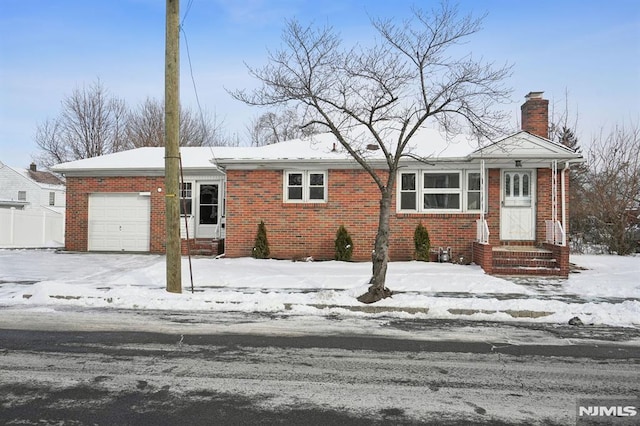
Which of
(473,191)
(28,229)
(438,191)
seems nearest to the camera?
(473,191)

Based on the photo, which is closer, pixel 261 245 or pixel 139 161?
pixel 261 245

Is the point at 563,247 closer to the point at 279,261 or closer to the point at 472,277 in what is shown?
the point at 472,277

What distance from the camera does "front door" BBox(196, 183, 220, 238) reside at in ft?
56.9

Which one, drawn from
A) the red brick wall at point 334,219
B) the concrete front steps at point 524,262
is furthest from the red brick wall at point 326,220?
the concrete front steps at point 524,262

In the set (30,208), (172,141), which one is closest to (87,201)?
(172,141)

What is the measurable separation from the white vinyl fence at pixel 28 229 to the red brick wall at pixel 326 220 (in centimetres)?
1379

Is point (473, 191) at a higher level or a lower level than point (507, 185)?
lower

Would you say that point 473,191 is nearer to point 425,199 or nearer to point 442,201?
point 442,201

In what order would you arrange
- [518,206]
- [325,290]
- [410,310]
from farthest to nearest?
1. [518,206]
2. [325,290]
3. [410,310]

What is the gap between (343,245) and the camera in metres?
14.5

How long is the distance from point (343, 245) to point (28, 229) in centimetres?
1858

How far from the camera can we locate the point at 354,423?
3693mm

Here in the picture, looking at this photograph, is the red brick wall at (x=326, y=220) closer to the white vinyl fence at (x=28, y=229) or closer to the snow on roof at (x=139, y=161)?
the snow on roof at (x=139, y=161)

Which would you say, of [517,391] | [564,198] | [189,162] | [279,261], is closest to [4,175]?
[189,162]
